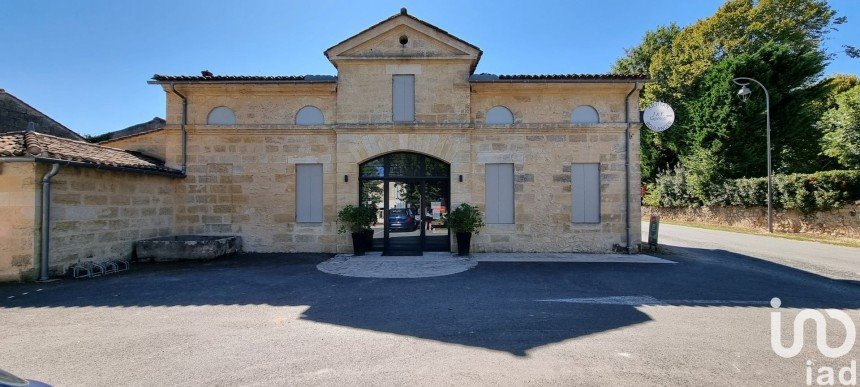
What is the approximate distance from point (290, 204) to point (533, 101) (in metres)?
7.94

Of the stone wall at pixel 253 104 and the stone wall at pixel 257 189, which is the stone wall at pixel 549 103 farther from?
the stone wall at pixel 257 189

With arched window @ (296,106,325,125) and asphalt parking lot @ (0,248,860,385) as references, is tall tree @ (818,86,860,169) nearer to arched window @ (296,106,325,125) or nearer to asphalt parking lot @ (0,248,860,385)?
asphalt parking lot @ (0,248,860,385)

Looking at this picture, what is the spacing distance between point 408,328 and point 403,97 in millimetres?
7683

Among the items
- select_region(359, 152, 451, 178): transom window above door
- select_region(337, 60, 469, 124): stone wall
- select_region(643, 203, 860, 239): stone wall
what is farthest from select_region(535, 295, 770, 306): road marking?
select_region(643, 203, 860, 239): stone wall

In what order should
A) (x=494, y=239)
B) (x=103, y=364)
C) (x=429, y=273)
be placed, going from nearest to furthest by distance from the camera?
1. (x=103, y=364)
2. (x=429, y=273)
3. (x=494, y=239)

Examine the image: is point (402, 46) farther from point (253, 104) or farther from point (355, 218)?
point (355, 218)

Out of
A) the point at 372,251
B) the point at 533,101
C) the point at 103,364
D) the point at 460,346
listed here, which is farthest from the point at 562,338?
the point at 533,101

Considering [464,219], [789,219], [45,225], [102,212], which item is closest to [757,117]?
[789,219]

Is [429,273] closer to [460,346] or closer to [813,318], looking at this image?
[460,346]

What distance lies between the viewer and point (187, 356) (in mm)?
3812

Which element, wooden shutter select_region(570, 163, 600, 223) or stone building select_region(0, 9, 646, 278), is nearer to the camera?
stone building select_region(0, 9, 646, 278)

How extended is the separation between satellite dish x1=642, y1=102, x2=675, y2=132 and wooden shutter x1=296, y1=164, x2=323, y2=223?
1005cm

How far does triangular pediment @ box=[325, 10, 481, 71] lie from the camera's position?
1056 centimetres

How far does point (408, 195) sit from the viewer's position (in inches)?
429
